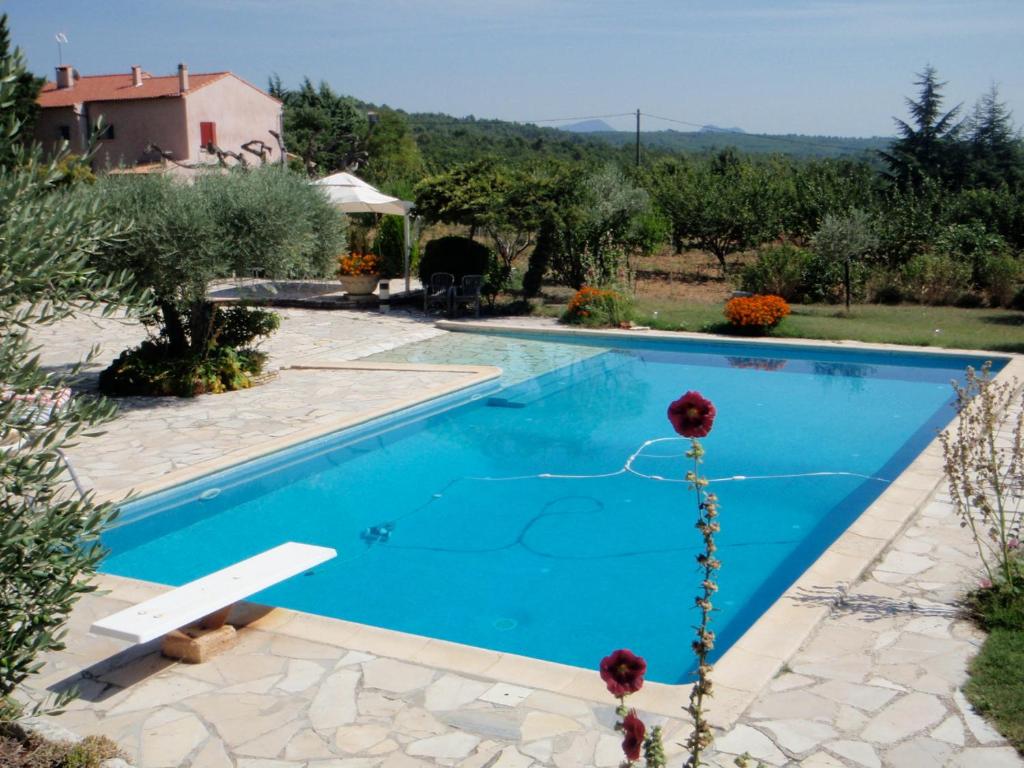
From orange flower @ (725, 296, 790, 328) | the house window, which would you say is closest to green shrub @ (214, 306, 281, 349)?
orange flower @ (725, 296, 790, 328)

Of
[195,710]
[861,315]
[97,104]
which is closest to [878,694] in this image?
[195,710]

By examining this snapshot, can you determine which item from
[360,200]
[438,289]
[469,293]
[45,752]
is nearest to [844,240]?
[469,293]

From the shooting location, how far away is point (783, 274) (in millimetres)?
18359

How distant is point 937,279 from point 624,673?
17.0m

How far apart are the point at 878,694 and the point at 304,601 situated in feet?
12.7

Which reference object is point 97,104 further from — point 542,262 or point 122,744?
point 122,744

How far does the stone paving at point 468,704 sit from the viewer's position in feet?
13.5

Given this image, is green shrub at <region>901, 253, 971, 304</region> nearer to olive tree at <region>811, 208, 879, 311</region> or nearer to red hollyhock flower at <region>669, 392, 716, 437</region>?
olive tree at <region>811, 208, 879, 311</region>

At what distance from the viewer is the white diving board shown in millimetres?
4770

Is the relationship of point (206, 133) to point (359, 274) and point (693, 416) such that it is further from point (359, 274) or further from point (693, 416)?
point (693, 416)

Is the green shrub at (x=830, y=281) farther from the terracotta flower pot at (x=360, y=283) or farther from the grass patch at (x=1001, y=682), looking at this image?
the grass patch at (x=1001, y=682)

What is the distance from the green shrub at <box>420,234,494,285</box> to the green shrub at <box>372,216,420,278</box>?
282 cm

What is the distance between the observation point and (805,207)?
2261cm

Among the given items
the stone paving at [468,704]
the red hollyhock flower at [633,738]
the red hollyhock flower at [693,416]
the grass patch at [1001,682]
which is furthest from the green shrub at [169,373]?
the red hollyhock flower at [633,738]
